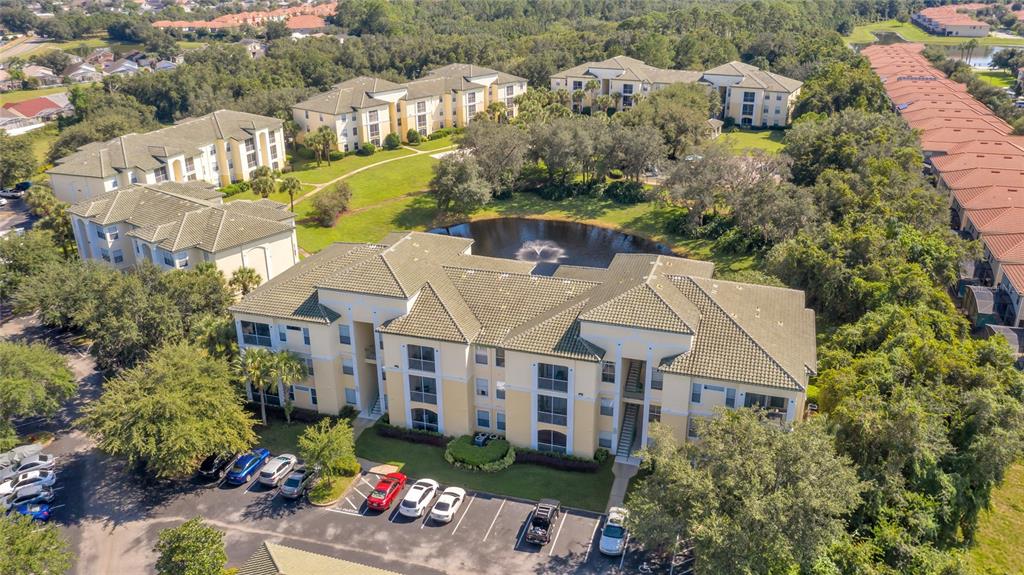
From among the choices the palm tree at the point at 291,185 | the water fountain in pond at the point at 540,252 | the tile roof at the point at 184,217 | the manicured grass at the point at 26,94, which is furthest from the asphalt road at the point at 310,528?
the manicured grass at the point at 26,94

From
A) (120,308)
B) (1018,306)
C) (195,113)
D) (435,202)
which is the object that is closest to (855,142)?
(1018,306)

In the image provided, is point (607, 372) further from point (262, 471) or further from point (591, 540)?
point (262, 471)

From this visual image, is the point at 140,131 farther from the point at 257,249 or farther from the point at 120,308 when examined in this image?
the point at 120,308

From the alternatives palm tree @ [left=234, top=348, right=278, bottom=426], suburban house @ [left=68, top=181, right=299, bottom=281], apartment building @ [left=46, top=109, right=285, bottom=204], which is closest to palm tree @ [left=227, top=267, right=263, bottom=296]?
suburban house @ [left=68, top=181, right=299, bottom=281]

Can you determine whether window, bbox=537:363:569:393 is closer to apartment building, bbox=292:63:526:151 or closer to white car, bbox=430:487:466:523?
white car, bbox=430:487:466:523

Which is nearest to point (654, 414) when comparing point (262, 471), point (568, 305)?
point (568, 305)

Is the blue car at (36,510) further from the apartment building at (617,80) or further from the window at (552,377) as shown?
the apartment building at (617,80)
